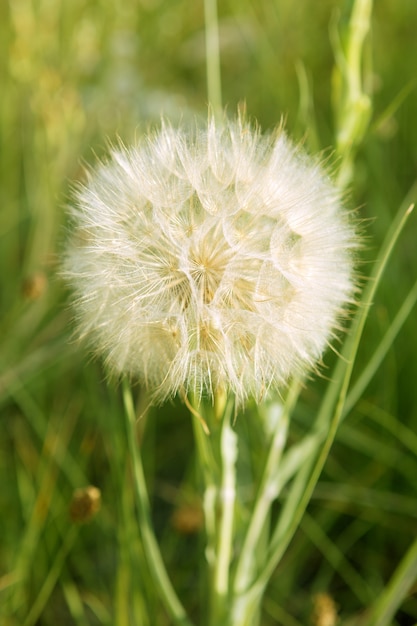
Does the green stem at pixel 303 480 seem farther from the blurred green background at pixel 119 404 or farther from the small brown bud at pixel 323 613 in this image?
the blurred green background at pixel 119 404

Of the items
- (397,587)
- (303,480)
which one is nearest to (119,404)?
(303,480)

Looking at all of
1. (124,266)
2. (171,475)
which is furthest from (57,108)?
(124,266)

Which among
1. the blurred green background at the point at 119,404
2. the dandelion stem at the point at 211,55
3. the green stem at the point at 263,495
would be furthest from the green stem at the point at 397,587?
the dandelion stem at the point at 211,55

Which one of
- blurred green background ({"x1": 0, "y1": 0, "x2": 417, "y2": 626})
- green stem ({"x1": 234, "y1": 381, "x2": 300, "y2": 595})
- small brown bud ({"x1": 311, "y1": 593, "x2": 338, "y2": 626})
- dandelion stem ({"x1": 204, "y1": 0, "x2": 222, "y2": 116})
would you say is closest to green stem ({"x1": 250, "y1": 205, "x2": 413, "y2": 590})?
green stem ({"x1": 234, "y1": 381, "x2": 300, "y2": 595})

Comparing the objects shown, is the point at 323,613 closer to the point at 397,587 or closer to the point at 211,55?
the point at 397,587

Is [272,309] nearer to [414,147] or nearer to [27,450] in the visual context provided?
[27,450]

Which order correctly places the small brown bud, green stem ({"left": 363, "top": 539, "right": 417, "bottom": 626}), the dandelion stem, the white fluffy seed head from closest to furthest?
the white fluffy seed head < green stem ({"left": 363, "top": 539, "right": 417, "bottom": 626}) < the small brown bud < the dandelion stem

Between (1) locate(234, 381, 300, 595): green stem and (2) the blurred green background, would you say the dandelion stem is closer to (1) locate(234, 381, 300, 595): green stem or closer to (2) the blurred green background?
(2) the blurred green background
